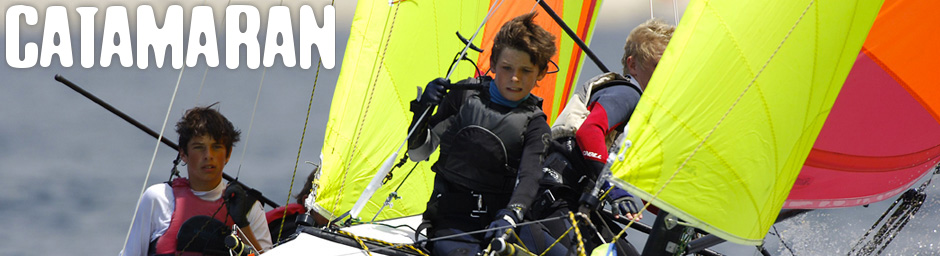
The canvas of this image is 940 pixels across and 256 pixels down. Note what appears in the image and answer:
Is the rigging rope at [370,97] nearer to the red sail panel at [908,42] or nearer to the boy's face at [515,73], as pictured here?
the boy's face at [515,73]

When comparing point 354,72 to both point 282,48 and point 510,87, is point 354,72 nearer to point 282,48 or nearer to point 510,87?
point 282,48

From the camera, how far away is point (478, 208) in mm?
3674

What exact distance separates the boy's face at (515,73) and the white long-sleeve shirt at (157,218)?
1.25 meters

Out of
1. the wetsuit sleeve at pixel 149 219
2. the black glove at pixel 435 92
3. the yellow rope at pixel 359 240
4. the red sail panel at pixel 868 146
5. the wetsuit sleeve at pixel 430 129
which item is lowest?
the wetsuit sleeve at pixel 149 219

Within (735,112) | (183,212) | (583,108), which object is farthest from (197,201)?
(735,112)

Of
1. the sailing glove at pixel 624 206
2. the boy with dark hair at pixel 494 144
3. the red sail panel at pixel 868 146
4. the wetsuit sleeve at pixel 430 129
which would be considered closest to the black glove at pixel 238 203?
the wetsuit sleeve at pixel 430 129

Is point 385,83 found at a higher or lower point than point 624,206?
higher

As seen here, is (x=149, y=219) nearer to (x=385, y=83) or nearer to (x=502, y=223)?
(x=502, y=223)

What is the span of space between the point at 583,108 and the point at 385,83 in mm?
2221

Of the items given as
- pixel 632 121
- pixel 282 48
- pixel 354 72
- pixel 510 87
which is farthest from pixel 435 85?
pixel 282 48

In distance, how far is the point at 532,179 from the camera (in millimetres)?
3512

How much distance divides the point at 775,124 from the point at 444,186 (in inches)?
44.0

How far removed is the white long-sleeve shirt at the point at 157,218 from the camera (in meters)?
4.16

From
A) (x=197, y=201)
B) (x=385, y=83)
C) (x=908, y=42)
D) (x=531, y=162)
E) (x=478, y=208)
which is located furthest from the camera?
(x=385, y=83)
